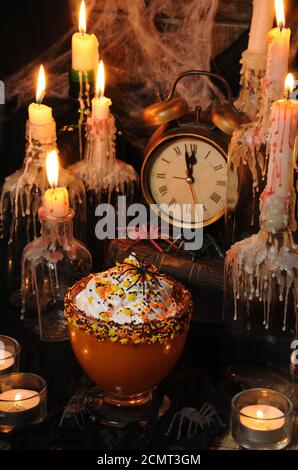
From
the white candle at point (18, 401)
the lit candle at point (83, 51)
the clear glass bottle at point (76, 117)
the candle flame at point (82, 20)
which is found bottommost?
the white candle at point (18, 401)

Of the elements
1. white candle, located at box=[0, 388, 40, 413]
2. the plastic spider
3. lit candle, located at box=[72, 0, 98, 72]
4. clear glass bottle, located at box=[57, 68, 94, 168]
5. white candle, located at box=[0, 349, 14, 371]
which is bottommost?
white candle, located at box=[0, 388, 40, 413]

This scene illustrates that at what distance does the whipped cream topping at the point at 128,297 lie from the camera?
1.62m

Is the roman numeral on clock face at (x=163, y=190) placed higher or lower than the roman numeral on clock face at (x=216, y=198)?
higher

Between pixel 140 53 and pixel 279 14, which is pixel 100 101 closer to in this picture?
pixel 140 53

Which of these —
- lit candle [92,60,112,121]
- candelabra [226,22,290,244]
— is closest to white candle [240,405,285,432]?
candelabra [226,22,290,244]

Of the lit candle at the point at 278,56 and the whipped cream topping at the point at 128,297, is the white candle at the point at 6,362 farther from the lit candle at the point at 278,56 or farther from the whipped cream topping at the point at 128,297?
the lit candle at the point at 278,56

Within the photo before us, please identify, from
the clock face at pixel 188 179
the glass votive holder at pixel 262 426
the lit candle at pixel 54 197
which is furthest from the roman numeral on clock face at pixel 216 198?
the glass votive holder at pixel 262 426

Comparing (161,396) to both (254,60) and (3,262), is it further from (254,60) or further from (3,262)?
(254,60)

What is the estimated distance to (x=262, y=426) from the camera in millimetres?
1595

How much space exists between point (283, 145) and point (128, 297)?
14.0 inches

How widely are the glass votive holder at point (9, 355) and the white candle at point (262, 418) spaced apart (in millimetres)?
409

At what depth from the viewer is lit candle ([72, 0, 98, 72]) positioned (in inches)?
79.0

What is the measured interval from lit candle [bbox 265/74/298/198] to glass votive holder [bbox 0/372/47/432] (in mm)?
505

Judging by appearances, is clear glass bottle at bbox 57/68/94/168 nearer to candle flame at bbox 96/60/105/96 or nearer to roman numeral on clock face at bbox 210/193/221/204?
candle flame at bbox 96/60/105/96
